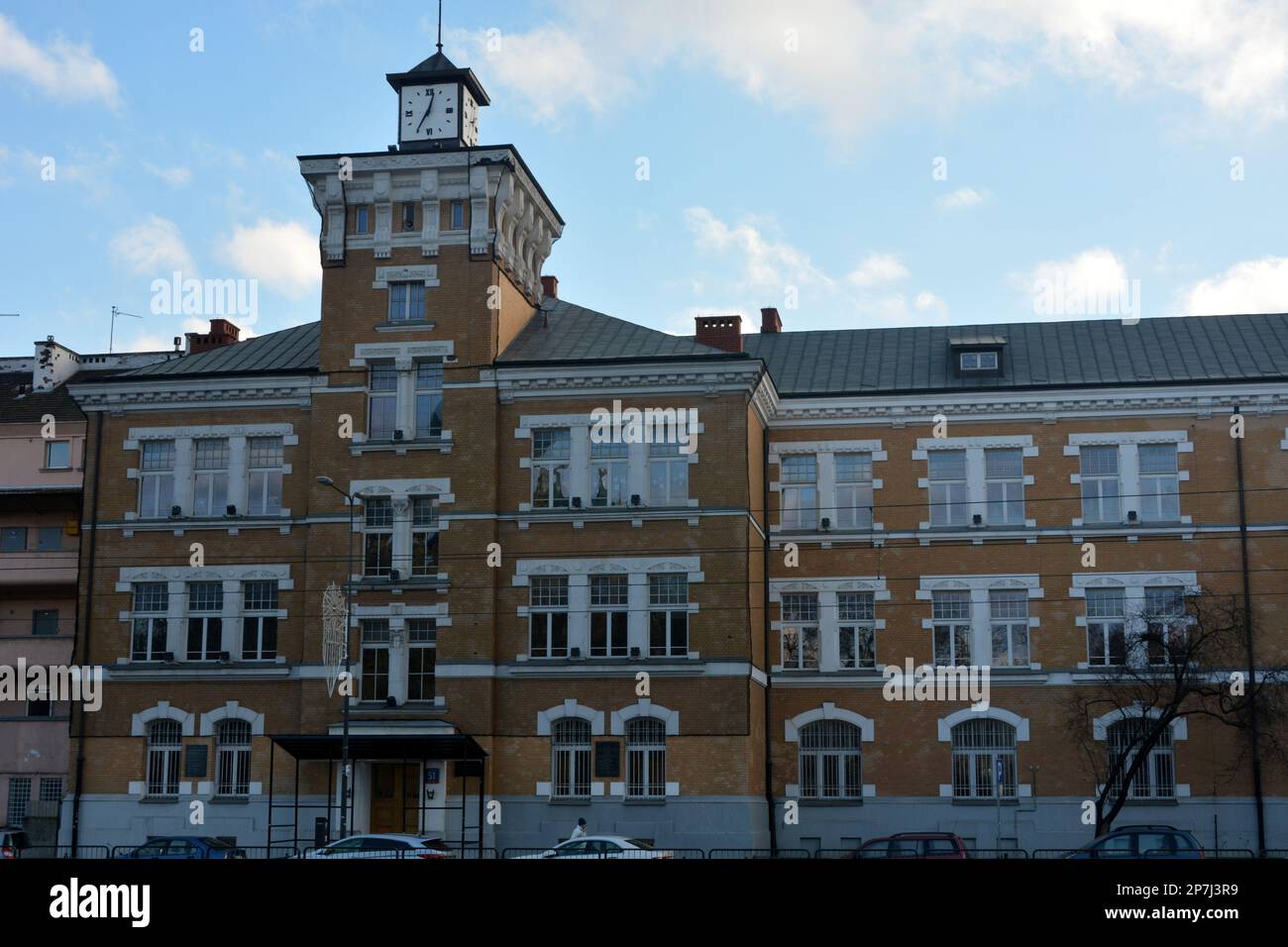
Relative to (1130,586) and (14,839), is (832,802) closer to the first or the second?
(1130,586)

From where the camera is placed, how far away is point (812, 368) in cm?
5025

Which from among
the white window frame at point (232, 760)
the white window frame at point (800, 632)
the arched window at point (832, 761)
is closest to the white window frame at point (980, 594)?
the white window frame at point (800, 632)

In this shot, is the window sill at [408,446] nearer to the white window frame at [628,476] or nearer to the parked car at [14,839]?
the white window frame at [628,476]

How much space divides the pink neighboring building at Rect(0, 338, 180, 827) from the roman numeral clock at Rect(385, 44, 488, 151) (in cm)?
1795

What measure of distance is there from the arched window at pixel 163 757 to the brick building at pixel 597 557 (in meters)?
0.11

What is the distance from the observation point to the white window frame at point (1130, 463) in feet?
150

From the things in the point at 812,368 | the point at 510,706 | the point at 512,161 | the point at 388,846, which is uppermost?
the point at 512,161

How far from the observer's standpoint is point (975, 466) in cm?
4697

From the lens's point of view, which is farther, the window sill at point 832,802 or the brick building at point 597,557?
the window sill at point 832,802
